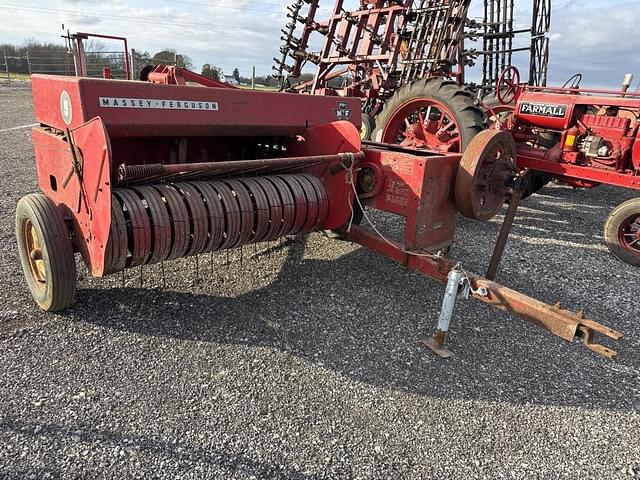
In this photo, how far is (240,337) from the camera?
2.88 m

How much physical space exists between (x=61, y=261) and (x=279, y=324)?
136 cm

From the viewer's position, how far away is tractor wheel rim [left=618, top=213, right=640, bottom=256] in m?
4.73

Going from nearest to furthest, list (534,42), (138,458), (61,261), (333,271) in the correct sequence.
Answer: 1. (138,458)
2. (61,261)
3. (333,271)
4. (534,42)

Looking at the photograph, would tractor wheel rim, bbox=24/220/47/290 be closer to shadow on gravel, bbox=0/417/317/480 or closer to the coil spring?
A: the coil spring

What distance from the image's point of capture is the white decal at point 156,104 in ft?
8.93

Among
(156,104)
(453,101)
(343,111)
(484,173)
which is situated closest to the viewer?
(156,104)

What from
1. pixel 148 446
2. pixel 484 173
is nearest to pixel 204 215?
pixel 148 446

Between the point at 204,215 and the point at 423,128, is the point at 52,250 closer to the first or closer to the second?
the point at 204,215

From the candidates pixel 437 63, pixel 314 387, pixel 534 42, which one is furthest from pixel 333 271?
pixel 534 42

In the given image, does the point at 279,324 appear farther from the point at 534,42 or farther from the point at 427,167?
the point at 534,42

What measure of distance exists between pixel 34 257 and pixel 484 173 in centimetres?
307

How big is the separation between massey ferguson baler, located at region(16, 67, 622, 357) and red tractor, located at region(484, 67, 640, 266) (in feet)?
7.46

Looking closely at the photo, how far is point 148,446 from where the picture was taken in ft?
6.69

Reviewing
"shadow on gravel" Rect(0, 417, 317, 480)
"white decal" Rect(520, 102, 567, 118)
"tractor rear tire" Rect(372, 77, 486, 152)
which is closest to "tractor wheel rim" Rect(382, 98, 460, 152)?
"tractor rear tire" Rect(372, 77, 486, 152)
